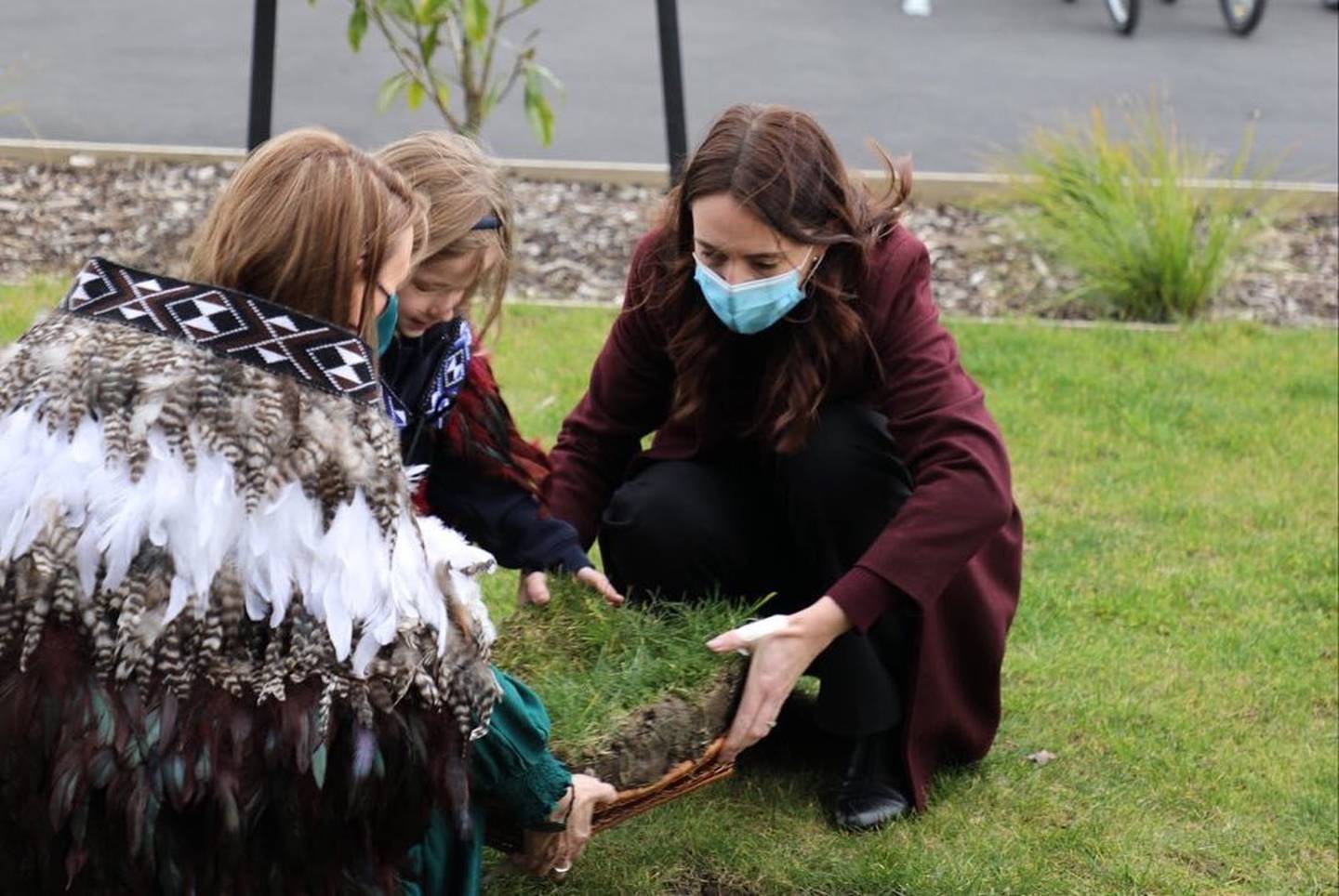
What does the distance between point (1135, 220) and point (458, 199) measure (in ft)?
12.1

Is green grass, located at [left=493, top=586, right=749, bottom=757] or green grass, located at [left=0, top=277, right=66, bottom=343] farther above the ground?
green grass, located at [left=493, top=586, right=749, bottom=757]

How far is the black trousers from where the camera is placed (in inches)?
117

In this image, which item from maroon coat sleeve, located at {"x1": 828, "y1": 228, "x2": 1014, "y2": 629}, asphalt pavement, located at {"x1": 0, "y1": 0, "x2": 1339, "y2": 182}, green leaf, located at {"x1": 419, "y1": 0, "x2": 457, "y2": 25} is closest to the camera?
maroon coat sleeve, located at {"x1": 828, "y1": 228, "x2": 1014, "y2": 629}

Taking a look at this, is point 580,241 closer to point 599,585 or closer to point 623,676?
point 599,585

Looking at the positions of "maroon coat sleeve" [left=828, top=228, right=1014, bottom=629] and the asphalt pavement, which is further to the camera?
the asphalt pavement

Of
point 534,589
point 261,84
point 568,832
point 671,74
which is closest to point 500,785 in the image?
point 568,832

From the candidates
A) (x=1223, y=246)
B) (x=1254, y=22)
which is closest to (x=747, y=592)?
(x=1223, y=246)

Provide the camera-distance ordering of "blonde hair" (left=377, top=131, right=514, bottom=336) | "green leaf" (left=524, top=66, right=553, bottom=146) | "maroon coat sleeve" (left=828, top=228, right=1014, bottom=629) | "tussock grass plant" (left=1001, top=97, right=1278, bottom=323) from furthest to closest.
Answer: "tussock grass plant" (left=1001, top=97, right=1278, bottom=323)
"green leaf" (left=524, top=66, right=553, bottom=146)
"maroon coat sleeve" (left=828, top=228, right=1014, bottom=629)
"blonde hair" (left=377, top=131, right=514, bottom=336)

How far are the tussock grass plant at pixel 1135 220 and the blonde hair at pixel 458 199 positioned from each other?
3.49m

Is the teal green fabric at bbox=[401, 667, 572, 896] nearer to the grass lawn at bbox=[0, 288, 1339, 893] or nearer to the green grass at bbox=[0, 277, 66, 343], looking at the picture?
the grass lawn at bbox=[0, 288, 1339, 893]

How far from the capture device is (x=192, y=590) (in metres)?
1.90

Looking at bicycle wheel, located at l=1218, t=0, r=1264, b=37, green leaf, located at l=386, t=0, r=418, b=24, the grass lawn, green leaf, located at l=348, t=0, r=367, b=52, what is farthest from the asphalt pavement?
green leaf, located at l=386, t=0, r=418, b=24

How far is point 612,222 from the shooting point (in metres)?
6.56

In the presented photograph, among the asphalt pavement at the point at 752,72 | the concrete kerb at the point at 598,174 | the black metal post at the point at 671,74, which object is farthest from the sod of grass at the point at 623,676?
the asphalt pavement at the point at 752,72
